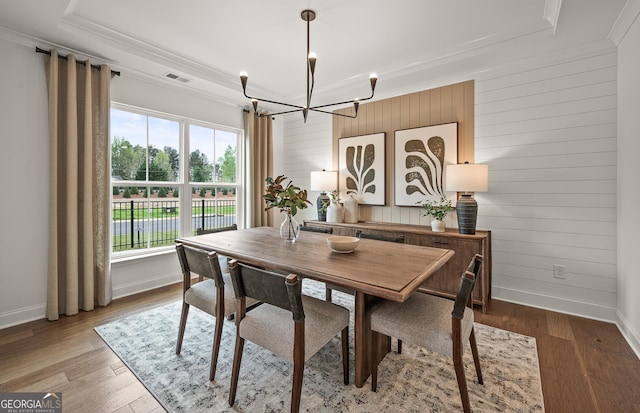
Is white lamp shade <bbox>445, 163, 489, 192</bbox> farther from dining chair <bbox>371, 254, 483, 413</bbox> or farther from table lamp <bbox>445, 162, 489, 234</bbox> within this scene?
dining chair <bbox>371, 254, 483, 413</bbox>

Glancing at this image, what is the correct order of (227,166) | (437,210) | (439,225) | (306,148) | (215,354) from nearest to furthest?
(215,354) < (439,225) < (437,210) < (227,166) < (306,148)

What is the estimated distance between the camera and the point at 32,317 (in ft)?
8.77

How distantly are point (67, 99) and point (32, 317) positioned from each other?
210 centimetres

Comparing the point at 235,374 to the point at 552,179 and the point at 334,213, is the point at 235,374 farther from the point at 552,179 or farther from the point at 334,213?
the point at 552,179

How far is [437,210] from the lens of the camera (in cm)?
330

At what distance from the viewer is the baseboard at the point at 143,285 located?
324 centimetres

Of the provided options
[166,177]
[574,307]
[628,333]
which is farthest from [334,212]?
[628,333]

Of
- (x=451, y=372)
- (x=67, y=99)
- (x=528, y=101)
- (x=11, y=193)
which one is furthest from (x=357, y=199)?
(x=11, y=193)

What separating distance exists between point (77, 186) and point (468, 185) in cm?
394

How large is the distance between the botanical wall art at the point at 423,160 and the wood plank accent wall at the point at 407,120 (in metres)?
0.08

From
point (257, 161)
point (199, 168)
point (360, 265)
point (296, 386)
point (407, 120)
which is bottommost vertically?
point (296, 386)

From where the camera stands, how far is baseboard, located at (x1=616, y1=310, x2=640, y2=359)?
2.14 meters

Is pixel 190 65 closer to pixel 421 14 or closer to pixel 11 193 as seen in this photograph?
pixel 11 193

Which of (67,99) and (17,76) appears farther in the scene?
(67,99)
